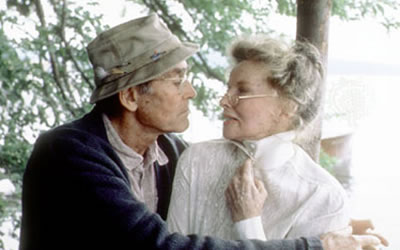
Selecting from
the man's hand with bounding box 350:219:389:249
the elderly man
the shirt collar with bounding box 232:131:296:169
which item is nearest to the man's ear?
the elderly man

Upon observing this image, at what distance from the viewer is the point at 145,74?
158 cm

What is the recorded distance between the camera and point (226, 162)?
171 cm

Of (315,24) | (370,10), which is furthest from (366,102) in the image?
(315,24)

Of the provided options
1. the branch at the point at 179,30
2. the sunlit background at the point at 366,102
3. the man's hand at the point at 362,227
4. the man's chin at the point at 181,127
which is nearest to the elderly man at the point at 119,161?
the man's chin at the point at 181,127

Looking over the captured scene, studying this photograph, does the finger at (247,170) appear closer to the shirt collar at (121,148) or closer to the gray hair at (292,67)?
the gray hair at (292,67)

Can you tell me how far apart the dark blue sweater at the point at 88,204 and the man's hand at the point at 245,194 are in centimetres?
12

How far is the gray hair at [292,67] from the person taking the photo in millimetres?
1573

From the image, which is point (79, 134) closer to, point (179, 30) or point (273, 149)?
point (273, 149)

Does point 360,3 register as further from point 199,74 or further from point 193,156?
point 193,156

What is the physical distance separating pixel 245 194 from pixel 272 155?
167 mm

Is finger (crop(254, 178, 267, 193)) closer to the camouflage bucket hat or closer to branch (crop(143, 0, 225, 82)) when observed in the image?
the camouflage bucket hat

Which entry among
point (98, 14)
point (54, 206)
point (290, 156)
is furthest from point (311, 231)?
point (98, 14)

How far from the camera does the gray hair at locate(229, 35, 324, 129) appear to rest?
157cm

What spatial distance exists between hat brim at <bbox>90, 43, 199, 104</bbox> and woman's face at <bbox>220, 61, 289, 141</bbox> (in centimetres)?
20
